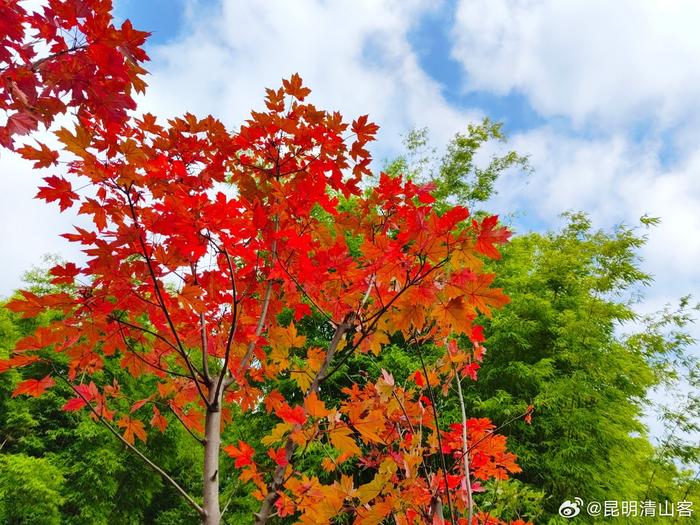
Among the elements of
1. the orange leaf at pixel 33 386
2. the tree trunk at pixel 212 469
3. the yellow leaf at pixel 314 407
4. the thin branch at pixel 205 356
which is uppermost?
the thin branch at pixel 205 356

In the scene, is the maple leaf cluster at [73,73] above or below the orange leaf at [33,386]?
above

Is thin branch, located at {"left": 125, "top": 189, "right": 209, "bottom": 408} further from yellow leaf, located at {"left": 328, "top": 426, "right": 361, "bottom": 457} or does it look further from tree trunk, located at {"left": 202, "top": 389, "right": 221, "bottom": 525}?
yellow leaf, located at {"left": 328, "top": 426, "right": 361, "bottom": 457}

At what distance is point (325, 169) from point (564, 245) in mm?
6685

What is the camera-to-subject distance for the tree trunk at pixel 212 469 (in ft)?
4.44

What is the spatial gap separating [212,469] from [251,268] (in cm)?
76

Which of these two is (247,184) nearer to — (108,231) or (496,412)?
(108,231)

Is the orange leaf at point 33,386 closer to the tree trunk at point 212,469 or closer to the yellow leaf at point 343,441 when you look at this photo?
the tree trunk at point 212,469

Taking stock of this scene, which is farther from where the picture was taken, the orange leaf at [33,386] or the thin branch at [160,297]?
the orange leaf at [33,386]

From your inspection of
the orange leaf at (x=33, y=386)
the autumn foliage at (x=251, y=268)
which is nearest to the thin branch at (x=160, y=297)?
the autumn foliage at (x=251, y=268)

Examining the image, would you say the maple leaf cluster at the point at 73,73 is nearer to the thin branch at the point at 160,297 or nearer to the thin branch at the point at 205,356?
the thin branch at the point at 160,297

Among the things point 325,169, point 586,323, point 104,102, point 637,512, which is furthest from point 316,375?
point 637,512

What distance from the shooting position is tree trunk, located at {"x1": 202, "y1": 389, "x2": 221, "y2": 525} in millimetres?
1353

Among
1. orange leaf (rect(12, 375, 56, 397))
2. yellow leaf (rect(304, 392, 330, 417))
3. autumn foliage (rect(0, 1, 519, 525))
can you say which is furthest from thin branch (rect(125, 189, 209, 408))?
orange leaf (rect(12, 375, 56, 397))

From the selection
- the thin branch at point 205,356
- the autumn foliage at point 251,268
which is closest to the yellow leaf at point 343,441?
the autumn foliage at point 251,268
